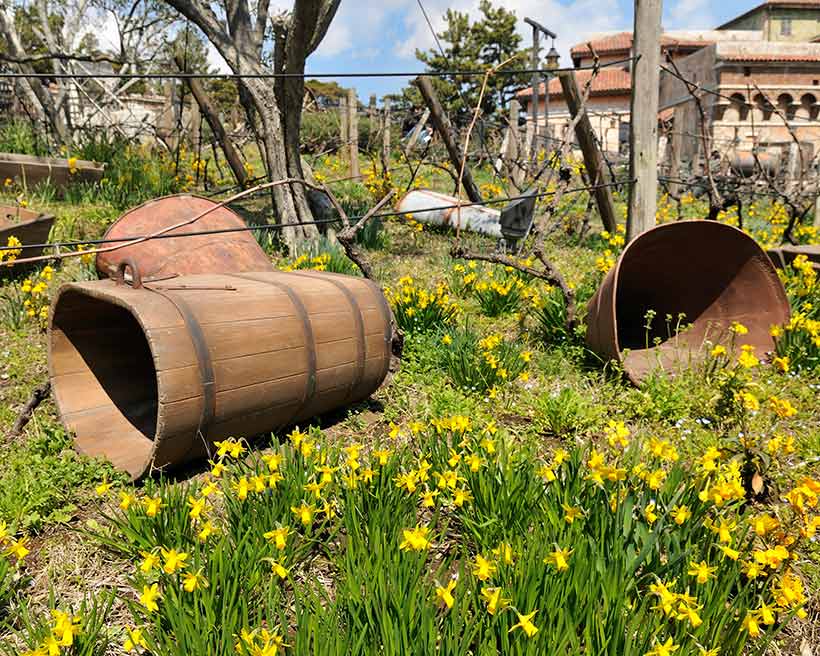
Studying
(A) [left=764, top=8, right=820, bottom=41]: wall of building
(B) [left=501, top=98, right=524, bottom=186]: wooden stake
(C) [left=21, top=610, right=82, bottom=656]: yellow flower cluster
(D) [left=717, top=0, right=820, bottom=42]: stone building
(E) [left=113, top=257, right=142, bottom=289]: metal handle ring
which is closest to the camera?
(C) [left=21, top=610, right=82, bottom=656]: yellow flower cluster

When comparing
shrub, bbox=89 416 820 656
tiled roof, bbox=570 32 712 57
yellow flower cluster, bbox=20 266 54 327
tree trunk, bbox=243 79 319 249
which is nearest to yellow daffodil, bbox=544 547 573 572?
shrub, bbox=89 416 820 656

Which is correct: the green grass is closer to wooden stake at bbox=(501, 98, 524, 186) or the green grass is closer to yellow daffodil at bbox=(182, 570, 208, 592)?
yellow daffodil at bbox=(182, 570, 208, 592)

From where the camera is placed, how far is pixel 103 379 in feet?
10.4

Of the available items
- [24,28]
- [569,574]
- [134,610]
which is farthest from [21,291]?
[24,28]

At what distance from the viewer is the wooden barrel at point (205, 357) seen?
239 centimetres

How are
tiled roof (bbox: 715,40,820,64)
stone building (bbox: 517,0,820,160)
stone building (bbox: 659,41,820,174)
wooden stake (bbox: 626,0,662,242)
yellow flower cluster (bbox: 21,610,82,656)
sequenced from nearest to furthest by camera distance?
yellow flower cluster (bbox: 21,610,82,656) < wooden stake (bbox: 626,0,662,242) < stone building (bbox: 517,0,820,160) < stone building (bbox: 659,41,820,174) < tiled roof (bbox: 715,40,820,64)

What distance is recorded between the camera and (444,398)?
10.9 ft

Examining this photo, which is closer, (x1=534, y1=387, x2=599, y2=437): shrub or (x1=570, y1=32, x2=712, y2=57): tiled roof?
(x1=534, y1=387, x2=599, y2=437): shrub

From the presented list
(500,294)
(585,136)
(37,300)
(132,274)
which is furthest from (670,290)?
(37,300)

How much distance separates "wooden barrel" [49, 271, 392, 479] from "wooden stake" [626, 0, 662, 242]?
246 centimetres

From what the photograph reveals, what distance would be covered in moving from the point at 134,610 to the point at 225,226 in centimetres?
273

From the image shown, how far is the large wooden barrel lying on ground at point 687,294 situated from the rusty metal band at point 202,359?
84.9 inches

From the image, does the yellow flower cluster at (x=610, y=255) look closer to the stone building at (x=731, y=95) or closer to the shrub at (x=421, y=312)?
the shrub at (x=421, y=312)

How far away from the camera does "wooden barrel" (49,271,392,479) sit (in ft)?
7.84
